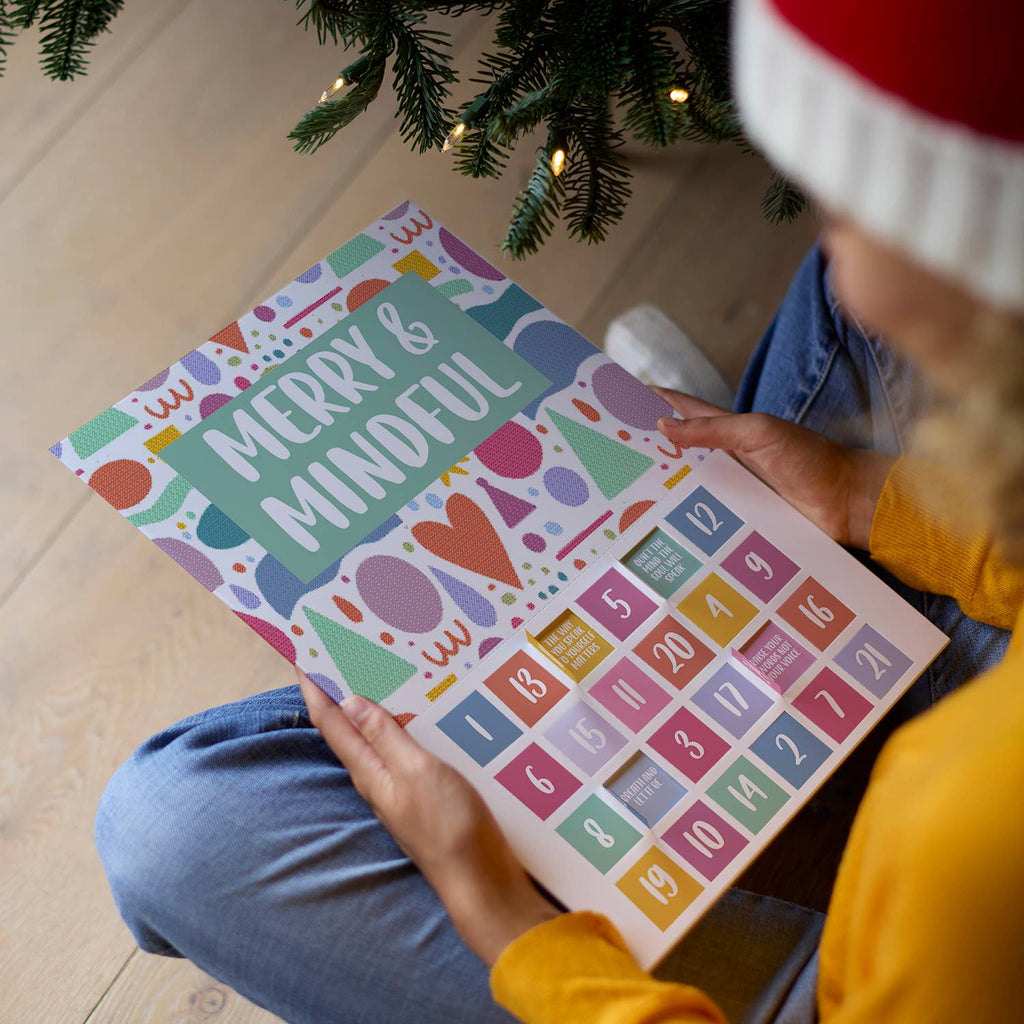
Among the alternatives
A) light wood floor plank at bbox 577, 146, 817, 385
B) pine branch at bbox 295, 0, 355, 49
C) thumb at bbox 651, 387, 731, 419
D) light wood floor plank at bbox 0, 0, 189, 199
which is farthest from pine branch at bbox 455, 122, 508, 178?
light wood floor plank at bbox 0, 0, 189, 199

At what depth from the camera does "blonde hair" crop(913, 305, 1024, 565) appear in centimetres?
39

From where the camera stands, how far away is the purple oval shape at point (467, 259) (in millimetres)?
832

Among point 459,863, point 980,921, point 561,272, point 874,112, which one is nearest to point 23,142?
point 561,272

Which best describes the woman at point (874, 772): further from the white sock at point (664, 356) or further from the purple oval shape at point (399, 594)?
the white sock at point (664, 356)

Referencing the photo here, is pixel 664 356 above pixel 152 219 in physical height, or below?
above

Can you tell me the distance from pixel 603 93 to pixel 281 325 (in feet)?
0.99

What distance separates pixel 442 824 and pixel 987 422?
0.40m

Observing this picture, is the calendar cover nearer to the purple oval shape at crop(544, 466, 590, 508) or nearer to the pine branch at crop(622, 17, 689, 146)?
the purple oval shape at crop(544, 466, 590, 508)

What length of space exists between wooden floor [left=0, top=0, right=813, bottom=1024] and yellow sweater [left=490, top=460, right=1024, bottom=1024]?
53cm

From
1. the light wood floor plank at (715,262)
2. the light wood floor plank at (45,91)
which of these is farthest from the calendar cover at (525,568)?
the light wood floor plank at (45,91)

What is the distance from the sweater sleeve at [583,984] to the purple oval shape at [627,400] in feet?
1.19

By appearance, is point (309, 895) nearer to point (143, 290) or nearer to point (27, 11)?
point (27, 11)

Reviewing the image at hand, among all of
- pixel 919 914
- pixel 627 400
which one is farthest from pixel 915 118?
pixel 627 400

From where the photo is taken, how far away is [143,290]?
1203 mm
